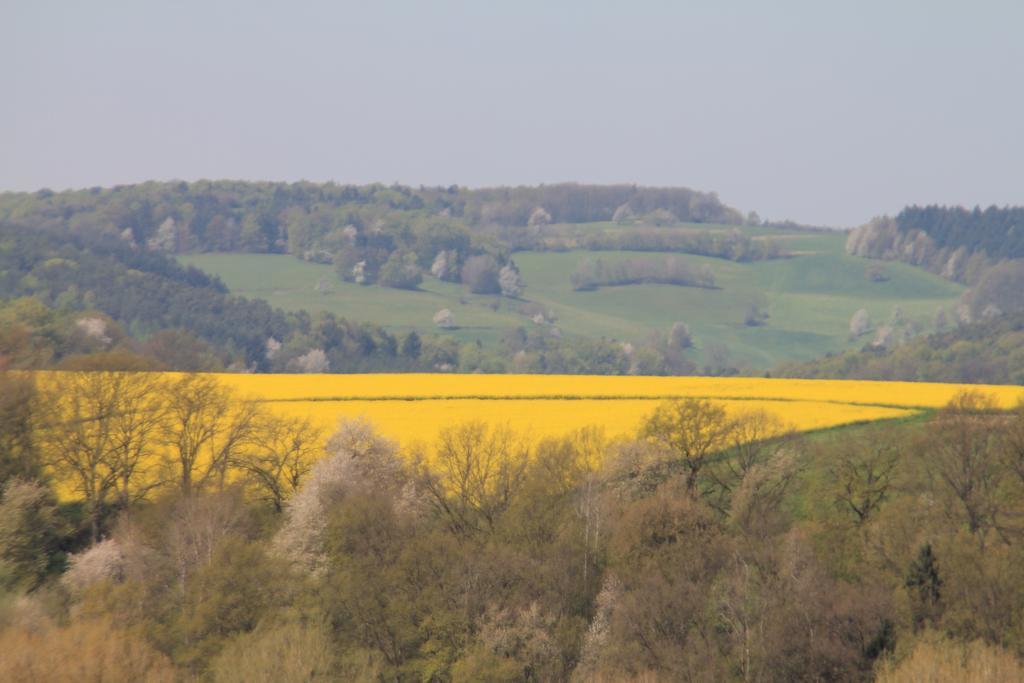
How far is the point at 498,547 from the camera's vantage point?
4441 centimetres

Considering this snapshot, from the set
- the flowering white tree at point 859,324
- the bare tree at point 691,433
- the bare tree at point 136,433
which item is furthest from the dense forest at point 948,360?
the bare tree at point 136,433

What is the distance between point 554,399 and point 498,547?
21900 millimetres

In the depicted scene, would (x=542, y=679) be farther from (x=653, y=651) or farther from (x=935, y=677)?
(x=935, y=677)

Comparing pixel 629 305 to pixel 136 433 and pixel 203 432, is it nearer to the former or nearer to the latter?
pixel 203 432

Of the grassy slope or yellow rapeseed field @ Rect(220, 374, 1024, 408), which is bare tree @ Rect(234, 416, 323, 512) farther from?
the grassy slope

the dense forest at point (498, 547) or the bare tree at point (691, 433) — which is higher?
the bare tree at point (691, 433)

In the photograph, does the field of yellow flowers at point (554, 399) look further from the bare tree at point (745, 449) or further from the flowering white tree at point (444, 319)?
the flowering white tree at point (444, 319)

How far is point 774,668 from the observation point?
→ 39438 millimetres

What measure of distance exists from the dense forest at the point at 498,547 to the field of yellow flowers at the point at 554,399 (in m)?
4.98

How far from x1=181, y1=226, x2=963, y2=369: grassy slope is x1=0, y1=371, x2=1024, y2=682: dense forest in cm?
10733

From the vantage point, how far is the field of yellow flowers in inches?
2306

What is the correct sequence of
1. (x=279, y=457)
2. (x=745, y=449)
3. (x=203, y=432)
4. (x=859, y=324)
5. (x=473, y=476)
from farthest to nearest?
(x=859, y=324)
(x=203, y=432)
(x=279, y=457)
(x=745, y=449)
(x=473, y=476)

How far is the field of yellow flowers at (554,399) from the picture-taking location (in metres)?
58.6

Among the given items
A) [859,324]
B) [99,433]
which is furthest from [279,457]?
[859,324]
